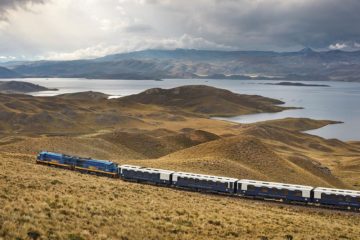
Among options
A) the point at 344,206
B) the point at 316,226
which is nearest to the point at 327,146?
the point at 344,206

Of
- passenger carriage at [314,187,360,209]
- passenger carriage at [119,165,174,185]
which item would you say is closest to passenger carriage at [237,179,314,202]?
passenger carriage at [314,187,360,209]

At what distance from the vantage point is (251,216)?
39062 millimetres

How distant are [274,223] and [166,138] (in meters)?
91.9

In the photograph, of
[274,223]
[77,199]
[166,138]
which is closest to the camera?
[77,199]

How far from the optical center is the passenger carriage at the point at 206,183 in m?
55.3

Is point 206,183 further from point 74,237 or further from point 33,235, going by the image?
point 33,235

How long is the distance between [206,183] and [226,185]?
2812 millimetres

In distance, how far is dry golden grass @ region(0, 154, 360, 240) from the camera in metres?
24.6

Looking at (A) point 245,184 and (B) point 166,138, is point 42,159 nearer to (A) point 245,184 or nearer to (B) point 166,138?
(A) point 245,184

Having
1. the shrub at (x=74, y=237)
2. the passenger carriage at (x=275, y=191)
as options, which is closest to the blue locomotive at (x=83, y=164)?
the passenger carriage at (x=275, y=191)

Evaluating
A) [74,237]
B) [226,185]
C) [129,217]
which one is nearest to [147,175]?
[226,185]

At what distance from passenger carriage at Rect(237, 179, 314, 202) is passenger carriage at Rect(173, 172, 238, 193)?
4.39 feet

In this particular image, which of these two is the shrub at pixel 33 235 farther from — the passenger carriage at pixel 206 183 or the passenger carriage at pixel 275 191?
the passenger carriage at pixel 275 191

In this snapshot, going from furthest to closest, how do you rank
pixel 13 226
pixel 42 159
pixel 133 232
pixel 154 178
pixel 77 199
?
→ 1. pixel 42 159
2. pixel 154 178
3. pixel 77 199
4. pixel 133 232
5. pixel 13 226
